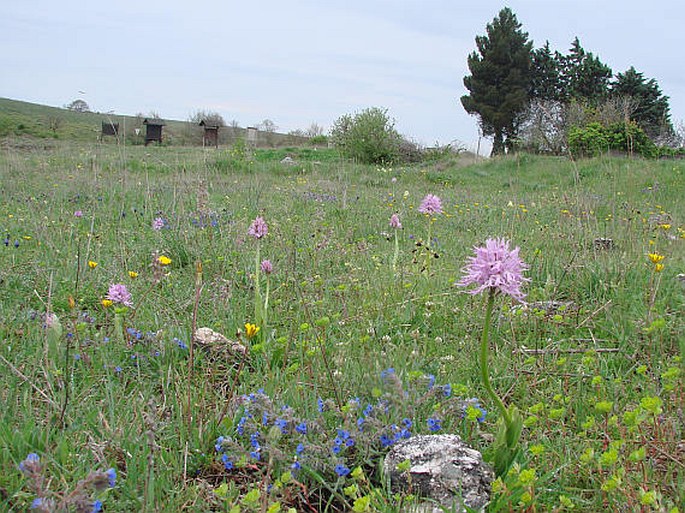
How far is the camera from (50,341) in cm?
208

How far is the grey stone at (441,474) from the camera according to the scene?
1.31 meters

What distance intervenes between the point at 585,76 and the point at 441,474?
149 ft

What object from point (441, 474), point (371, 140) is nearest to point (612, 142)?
point (371, 140)

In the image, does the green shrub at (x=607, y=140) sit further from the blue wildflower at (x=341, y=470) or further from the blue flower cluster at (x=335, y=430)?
the blue wildflower at (x=341, y=470)

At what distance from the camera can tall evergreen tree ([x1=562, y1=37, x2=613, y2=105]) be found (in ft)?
131

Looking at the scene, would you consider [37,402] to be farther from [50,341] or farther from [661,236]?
[661,236]

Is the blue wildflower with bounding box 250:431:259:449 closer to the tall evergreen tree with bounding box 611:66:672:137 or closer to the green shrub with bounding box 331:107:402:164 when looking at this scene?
the green shrub with bounding box 331:107:402:164

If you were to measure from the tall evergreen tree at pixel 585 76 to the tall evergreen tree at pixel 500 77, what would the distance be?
317 cm

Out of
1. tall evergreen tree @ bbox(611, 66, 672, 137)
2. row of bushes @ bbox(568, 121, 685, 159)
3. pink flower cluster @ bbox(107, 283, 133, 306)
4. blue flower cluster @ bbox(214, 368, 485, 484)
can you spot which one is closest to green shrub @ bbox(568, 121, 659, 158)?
row of bushes @ bbox(568, 121, 685, 159)

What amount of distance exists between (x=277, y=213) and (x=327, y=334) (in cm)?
377

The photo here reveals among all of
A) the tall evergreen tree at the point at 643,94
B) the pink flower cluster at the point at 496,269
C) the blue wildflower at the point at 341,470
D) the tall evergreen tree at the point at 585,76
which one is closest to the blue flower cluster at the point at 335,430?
the blue wildflower at the point at 341,470

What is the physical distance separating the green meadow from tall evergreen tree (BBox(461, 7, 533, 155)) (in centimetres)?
3737

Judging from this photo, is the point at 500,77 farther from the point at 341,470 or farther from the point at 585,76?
the point at 341,470

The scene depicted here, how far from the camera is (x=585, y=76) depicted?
40.3m
